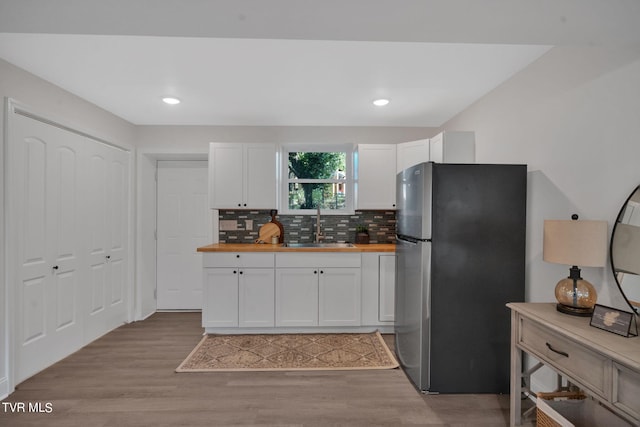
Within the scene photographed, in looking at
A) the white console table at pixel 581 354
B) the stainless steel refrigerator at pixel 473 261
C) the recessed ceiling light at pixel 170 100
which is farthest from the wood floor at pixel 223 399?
the recessed ceiling light at pixel 170 100

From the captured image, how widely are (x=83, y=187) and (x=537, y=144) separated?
392cm

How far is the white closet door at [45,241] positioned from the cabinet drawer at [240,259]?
1.21 meters

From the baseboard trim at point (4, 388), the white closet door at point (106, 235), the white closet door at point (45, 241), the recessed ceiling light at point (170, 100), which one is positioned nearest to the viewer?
the baseboard trim at point (4, 388)

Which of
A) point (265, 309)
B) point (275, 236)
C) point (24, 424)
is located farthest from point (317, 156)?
point (24, 424)

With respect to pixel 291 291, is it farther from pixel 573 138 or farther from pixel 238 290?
pixel 573 138

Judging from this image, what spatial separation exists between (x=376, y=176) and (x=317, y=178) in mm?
802

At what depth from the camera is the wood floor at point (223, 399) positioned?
1.91 metres

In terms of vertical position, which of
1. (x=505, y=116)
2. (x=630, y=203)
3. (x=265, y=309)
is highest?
(x=505, y=116)

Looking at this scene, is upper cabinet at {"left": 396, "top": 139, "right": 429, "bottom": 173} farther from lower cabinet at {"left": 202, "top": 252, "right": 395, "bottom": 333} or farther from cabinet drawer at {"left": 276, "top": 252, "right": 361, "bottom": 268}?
cabinet drawer at {"left": 276, "top": 252, "right": 361, "bottom": 268}

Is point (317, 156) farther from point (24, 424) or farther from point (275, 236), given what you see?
point (24, 424)

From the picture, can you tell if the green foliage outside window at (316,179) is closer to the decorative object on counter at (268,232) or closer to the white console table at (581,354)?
the decorative object on counter at (268,232)

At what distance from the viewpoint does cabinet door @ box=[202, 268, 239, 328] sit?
3.18m

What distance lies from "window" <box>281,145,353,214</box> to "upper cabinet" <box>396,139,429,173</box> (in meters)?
0.66

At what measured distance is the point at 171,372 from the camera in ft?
8.13
